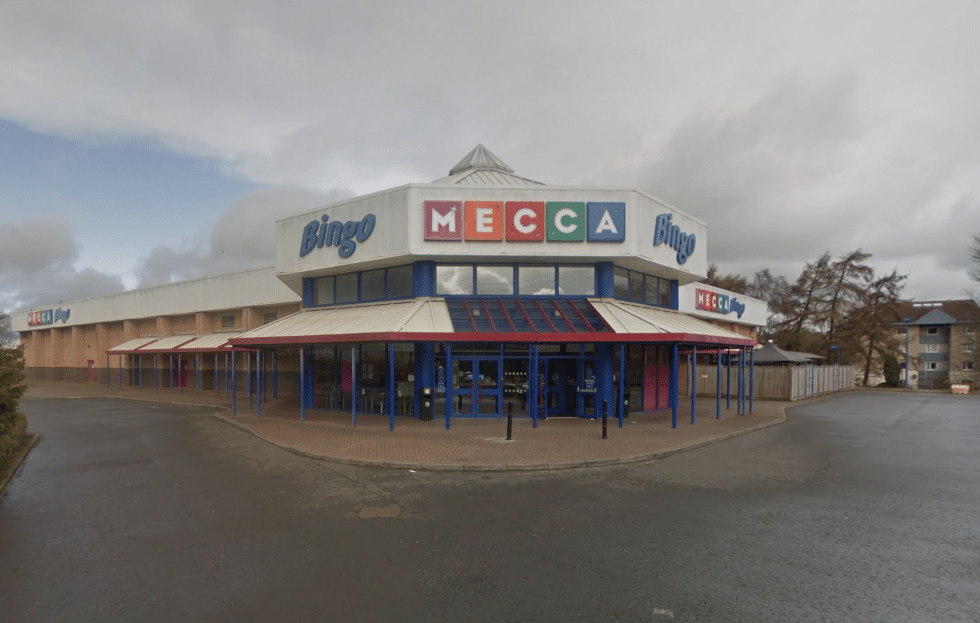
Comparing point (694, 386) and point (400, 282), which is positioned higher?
point (400, 282)

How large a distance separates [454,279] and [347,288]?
497 cm

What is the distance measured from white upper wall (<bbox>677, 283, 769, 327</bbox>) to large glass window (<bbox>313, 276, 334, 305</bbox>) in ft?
55.6

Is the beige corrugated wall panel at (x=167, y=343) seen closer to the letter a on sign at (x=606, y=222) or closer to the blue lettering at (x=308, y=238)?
the blue lettering at (x=308, y=238)

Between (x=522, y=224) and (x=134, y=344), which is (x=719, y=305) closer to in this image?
(x=522, y=224)

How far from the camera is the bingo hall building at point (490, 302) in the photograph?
15.7 m

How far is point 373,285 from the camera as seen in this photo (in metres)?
19.1

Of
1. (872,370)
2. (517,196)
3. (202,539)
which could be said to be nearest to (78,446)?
(202,539)

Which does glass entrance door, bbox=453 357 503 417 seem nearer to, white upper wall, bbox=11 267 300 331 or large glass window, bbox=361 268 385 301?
large glass window, bbox=361 268 385 301

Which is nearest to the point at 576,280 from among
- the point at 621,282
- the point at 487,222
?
the point at 621,282

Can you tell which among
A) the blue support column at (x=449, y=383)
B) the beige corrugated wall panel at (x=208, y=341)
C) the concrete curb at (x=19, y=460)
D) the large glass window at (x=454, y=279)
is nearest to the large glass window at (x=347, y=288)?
the large glass window at (x=454, y=279)

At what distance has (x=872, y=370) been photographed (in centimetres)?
4769

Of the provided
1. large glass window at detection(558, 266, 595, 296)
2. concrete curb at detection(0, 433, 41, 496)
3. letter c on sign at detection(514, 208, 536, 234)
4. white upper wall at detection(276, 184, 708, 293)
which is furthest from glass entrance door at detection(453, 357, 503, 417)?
concrete curb at detection(0, 433, 41, 496)

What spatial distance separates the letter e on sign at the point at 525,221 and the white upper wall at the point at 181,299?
49.1 ft

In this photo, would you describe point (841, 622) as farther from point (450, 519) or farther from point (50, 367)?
point (50, 367)
